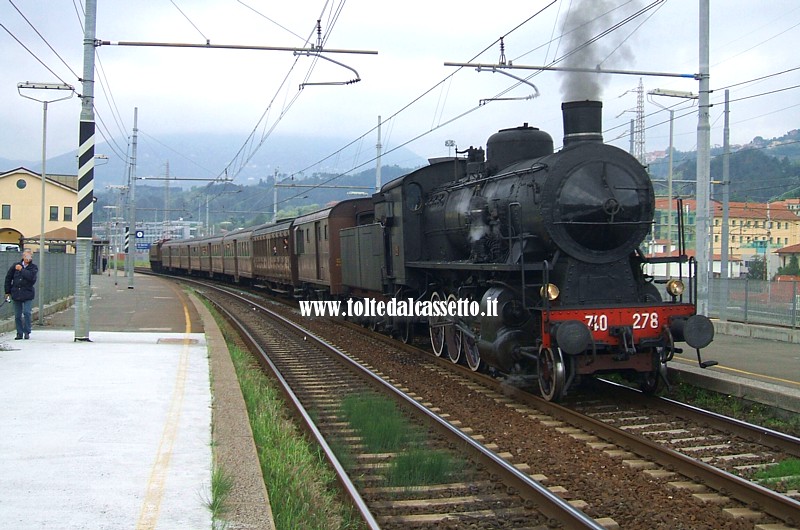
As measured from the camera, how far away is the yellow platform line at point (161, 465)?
470 centimetres

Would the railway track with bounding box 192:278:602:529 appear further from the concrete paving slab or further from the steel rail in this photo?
the steel rail

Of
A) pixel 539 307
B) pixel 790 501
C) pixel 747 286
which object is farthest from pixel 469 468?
pixel 747 286

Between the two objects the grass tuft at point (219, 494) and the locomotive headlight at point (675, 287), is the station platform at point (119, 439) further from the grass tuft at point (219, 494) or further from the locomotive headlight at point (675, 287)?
the locomotive headlight at point (675, 287)

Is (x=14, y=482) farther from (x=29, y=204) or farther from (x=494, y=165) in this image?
(x=29, y=204)

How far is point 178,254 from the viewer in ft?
189

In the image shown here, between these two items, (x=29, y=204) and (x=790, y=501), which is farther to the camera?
(x=29, y=204)

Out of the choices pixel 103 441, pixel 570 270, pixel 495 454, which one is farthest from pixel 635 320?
pixel 103 441

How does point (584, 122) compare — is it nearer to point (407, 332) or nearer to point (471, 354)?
point (471, 354)

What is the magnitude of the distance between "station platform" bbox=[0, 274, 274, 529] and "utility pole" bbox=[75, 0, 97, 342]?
72 centimetres

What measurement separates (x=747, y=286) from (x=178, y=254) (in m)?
47.4

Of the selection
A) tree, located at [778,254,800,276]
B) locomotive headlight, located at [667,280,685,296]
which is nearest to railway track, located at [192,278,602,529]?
locomotive headlight, located at [667,280,685,296]

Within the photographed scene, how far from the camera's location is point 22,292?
43.2 feet

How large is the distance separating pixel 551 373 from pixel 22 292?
9349 millimetres

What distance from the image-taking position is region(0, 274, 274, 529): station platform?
4.81 meters
